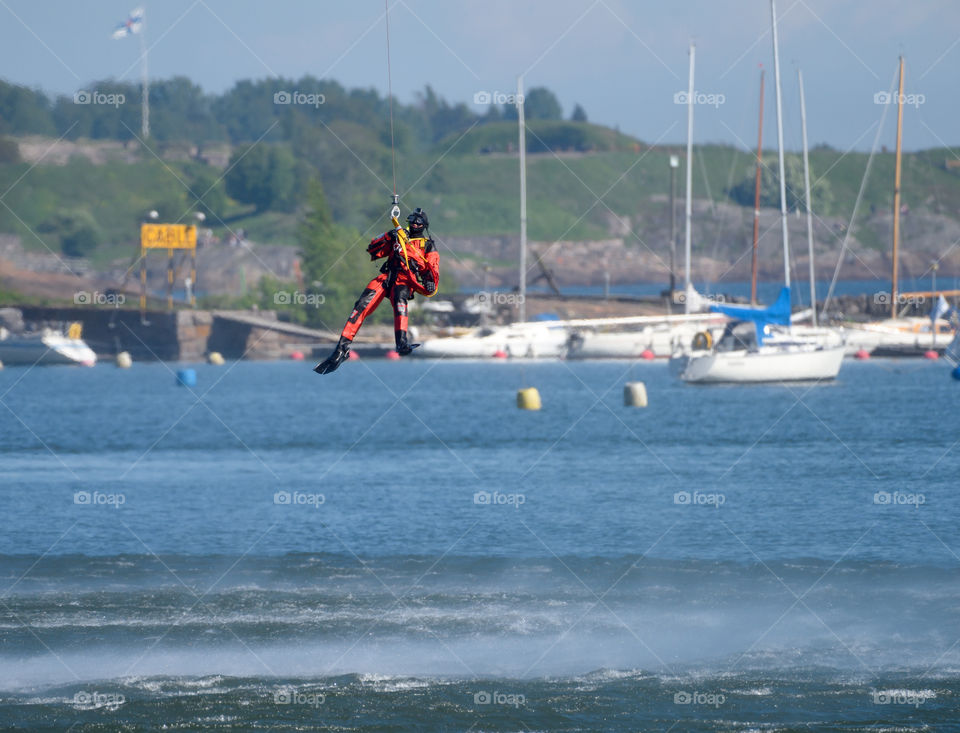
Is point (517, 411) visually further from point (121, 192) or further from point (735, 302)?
point (121, 192)

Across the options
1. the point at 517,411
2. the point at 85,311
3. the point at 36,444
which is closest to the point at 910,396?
the point at 517,411

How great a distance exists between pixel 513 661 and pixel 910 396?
5290 cm

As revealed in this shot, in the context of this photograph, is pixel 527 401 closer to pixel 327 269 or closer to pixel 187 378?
pixel 187 378

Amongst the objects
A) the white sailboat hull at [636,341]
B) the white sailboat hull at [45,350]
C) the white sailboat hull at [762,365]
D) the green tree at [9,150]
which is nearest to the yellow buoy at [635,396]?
the white sailboat hull at [762,365]

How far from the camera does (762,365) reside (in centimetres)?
6956

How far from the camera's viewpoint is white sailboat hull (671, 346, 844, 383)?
69688 mm

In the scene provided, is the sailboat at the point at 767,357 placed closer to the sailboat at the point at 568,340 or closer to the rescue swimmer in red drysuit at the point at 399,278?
the sailboat at the point at 568,340

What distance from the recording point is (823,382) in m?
74.4

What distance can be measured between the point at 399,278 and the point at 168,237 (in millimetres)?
101114

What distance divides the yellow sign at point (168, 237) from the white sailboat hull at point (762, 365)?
52608 mm

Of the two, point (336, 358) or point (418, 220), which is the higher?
point (418, 220)

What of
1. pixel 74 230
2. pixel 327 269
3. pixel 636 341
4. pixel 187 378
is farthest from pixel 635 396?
pixel 74 230

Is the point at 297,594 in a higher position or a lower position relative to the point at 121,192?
lower

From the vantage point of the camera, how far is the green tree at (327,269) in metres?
115
